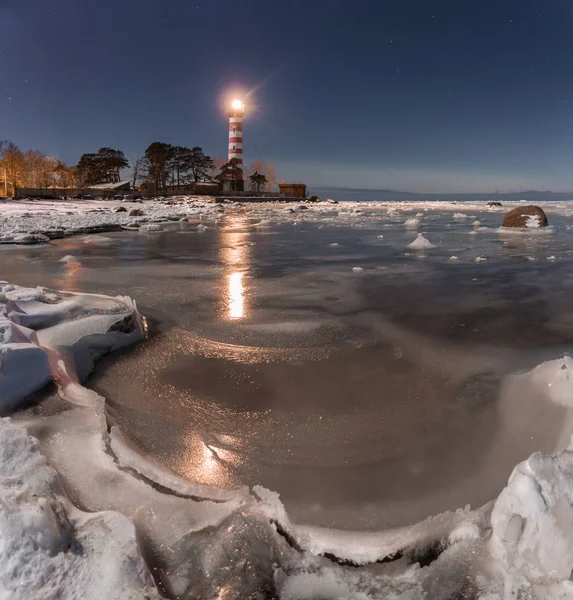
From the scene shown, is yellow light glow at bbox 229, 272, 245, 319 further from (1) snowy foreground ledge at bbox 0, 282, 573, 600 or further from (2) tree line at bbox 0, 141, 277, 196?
(2) tree line at bbox 0, 141, 277, 196

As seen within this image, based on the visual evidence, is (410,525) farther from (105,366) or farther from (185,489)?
(105,366)

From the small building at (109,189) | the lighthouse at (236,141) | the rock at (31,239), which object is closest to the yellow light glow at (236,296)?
the rock at (31,239)

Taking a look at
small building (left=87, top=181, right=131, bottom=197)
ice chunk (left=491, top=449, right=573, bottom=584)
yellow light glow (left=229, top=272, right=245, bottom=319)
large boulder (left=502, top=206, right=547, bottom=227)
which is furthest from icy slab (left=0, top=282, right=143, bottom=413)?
small building (left=87, top=181, right=131, bottom=197)

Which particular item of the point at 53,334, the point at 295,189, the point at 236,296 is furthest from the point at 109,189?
the point at 53,334

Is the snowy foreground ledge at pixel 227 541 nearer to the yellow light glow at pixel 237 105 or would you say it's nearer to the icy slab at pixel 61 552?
the icy slab at pixel 61 552

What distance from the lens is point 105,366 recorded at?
2.95 m

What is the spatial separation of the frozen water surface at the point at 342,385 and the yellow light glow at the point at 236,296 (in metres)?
0.02

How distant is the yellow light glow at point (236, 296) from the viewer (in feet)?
14.1

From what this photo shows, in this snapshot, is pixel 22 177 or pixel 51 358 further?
pixel 22 177

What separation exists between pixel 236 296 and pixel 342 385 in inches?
105

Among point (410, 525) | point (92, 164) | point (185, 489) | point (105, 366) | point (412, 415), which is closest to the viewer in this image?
point (410, 525)

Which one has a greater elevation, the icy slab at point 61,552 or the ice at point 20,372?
the ice at point 20,372

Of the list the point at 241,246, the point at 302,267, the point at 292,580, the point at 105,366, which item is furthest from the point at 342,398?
the point at 241,246

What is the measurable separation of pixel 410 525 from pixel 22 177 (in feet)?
237
